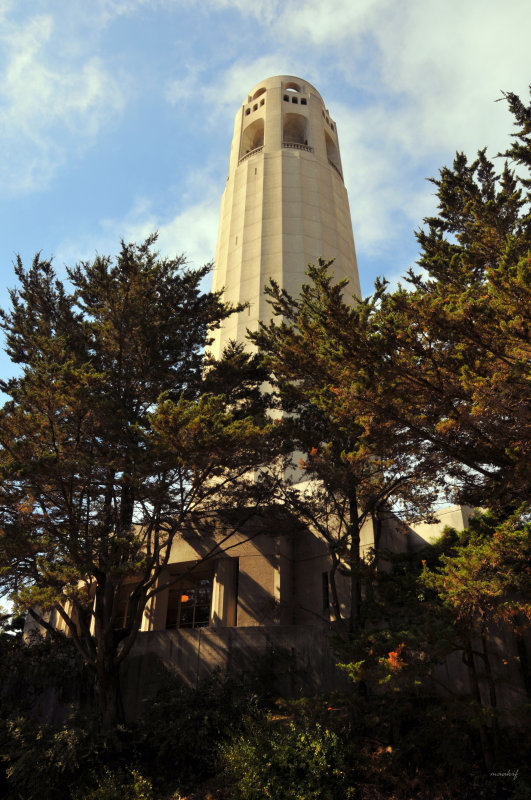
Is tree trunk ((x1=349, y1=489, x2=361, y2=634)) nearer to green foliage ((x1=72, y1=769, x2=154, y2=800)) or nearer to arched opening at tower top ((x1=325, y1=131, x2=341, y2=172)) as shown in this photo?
green foliage ((x1=72, y1=769, x2=154, y2=800))

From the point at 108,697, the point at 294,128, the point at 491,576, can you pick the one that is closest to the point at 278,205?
the point at 294,128

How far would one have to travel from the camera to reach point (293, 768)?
32.8 feet

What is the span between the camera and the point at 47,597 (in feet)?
38.4

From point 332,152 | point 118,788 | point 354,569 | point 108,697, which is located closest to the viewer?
point 118,788

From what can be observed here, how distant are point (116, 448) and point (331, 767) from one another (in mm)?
8070

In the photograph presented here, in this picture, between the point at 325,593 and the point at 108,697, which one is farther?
the point at 325,593

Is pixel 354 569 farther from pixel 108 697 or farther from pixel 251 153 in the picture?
pixel 251 153

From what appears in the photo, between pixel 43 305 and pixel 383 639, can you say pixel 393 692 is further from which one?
pixel 43 305

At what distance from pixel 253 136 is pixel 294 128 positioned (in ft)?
10.7

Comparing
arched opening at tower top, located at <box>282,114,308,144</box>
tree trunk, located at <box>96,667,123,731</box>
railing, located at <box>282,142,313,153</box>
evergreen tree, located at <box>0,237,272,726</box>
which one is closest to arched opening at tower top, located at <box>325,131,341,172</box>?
arched opening at tower top, located at <box>282,114,308,144</box>

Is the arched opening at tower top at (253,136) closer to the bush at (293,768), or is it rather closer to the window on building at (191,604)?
the window on building at (191,604)

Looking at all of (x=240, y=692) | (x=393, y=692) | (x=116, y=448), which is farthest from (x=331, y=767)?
(x=116, y=448)

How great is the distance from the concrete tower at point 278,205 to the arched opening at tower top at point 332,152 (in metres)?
0.07

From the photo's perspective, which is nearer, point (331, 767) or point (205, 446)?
point (331, 767)
